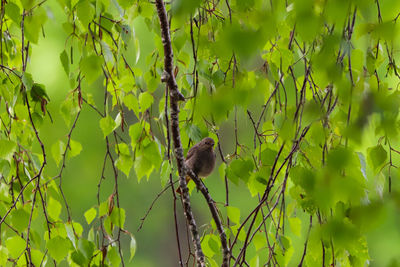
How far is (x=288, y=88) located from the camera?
5.80ft

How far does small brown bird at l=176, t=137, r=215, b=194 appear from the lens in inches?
95.7

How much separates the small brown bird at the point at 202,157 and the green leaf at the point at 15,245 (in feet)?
2.96

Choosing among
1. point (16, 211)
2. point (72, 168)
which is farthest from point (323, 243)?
point (72, 168)

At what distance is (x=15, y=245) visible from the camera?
1665 millimetres

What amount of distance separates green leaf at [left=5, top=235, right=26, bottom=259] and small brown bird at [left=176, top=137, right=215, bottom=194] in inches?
35.5

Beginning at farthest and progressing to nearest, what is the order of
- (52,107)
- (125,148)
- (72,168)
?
(72,168), (52,107), (125,148)

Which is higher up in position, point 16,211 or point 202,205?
point 202,205

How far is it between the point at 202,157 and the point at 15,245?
3.17 feet

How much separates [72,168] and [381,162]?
12.5ft

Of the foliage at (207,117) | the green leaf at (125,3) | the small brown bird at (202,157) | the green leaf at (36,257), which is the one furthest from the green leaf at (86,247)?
the small brown bird at (202,157)

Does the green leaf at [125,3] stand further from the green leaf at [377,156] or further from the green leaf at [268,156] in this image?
the green leaf at [377,156]

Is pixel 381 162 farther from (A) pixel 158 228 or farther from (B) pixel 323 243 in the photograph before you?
(A) pixel 158 228

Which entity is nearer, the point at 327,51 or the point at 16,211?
the point at 327,51

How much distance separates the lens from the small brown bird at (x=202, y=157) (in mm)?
2432
